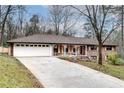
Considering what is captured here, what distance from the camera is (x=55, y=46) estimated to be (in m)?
20.3

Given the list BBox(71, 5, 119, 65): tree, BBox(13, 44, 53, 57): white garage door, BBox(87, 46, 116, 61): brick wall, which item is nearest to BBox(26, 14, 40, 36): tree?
BBox(71, 5, 119, 65): tree

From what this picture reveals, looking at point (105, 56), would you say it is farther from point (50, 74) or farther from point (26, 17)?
point (50, 74)

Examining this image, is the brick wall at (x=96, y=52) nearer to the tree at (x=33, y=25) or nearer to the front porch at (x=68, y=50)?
the front porch at (x=68, y=50)

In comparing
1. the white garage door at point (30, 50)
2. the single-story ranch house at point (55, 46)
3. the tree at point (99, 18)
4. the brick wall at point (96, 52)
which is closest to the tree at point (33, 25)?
the single-story ranch house at point (55, 46)

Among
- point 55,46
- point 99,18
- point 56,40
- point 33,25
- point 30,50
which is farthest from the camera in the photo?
point 55,46

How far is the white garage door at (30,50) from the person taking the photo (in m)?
18.4

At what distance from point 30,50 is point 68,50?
10.7ft

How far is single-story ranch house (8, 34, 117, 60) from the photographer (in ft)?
59.8

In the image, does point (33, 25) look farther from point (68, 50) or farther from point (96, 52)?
point (68, 50)

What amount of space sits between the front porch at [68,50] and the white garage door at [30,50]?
0.98m

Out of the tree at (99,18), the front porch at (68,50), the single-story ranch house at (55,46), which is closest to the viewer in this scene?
the tree at (99,18)

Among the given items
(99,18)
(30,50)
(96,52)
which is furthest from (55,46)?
(99,18)

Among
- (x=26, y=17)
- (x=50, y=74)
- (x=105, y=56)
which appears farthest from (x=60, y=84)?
(x=105, y=56)

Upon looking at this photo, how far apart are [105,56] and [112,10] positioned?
4.97m
